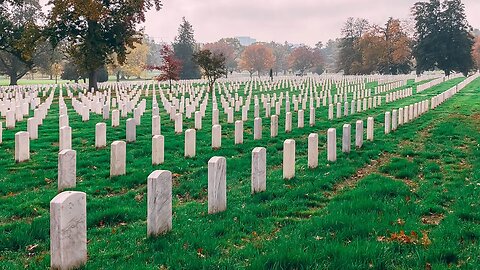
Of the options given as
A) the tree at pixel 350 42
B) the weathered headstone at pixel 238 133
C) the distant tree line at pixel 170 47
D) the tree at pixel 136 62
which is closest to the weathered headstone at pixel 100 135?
the weathered headstone at pixel 238 133

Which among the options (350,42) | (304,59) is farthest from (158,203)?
(304,59)

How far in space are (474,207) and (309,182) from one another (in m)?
2.65

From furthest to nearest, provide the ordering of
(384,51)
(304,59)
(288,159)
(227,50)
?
(227,50)
(304,59)
(384,51)
(288,159)

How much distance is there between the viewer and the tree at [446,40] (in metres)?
74.4

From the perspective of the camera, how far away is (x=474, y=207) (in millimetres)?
6945

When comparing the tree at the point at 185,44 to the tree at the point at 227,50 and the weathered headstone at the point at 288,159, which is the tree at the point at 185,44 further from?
the weathered headstone at the point at 288,159

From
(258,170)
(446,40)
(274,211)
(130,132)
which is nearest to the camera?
(274,211)

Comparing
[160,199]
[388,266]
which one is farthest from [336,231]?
[160,199]

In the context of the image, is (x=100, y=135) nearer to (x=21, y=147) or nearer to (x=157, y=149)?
(x=21, y=147)

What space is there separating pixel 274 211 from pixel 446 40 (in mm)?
75634

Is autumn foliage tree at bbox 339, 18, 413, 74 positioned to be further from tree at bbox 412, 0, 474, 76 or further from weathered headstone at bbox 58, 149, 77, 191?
weathered headstone at bbox 58, 149, 77, 191

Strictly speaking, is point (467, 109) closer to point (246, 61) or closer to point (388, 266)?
point (388, 266)

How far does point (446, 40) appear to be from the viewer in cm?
7500

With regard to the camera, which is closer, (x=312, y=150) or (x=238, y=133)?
(x=312, y=150)
